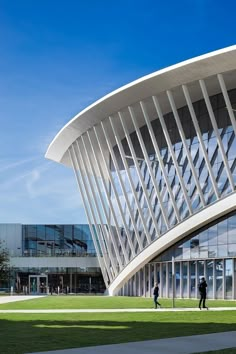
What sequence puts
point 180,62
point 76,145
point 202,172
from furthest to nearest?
point 76,145
point 202,172
point 180,62

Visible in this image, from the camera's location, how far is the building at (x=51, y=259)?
65250mm

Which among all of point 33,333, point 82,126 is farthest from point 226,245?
point 33,333

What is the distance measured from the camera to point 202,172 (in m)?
39.6

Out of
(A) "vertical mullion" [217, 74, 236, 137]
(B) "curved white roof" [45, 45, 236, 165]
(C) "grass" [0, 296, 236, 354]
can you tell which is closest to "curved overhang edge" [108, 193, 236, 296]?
(A) "vertical mullion" [217, 74, 236, 137]

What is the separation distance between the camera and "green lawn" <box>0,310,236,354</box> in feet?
47.1

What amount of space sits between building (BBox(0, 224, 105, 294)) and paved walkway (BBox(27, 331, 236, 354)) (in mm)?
50388

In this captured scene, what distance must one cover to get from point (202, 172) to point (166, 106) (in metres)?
5.45

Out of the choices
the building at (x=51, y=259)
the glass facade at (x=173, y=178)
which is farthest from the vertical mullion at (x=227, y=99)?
the building at (x=51, y=259)

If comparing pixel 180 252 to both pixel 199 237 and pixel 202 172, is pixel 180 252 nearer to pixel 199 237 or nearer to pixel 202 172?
pixel 199 237

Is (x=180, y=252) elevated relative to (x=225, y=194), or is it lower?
lower

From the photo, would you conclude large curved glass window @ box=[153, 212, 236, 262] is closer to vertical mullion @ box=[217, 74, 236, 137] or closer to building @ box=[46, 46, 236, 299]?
building @ box=[46, 46, 236, 299]

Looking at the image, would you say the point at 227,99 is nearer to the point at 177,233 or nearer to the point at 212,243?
the point at 212,243

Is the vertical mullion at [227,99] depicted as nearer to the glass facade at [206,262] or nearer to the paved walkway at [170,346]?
the glass facade at [206,262]

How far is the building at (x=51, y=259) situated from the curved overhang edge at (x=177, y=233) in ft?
52.5
